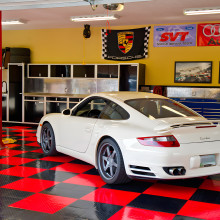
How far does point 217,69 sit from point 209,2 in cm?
265

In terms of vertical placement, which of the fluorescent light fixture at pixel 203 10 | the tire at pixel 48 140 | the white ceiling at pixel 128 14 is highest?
the white ceiling at pixel 128 14

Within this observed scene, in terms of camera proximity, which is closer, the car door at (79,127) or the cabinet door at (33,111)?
the car door at (79,127)

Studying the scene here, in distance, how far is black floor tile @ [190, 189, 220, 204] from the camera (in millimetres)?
3764

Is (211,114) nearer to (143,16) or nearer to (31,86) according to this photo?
(143,16)

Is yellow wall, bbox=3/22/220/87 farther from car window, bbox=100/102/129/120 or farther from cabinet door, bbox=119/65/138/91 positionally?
car window, bbox=100/102/129/120

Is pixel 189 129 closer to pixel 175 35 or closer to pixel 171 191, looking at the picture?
pixel 171 191

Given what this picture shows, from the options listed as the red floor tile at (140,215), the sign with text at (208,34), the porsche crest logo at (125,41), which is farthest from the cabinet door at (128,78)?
the red floor tile at (140,215)

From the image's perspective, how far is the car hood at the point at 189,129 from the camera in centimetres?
Answer: 381

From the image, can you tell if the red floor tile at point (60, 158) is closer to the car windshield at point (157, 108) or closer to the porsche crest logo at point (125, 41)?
the car windshield at point (157, 108)

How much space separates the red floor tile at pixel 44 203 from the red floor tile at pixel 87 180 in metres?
0.62

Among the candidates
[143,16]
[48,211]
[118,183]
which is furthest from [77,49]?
[48,211]

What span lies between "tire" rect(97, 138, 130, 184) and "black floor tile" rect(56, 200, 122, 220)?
58cm

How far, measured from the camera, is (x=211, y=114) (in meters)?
9.37

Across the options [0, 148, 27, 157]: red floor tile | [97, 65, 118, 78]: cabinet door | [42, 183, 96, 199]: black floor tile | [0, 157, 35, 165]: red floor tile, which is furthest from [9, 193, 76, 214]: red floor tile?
[97, 65, 118, 78]: cabinet door
